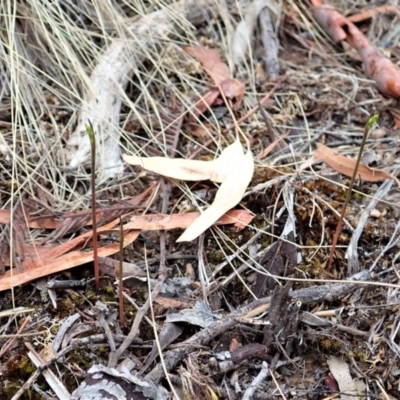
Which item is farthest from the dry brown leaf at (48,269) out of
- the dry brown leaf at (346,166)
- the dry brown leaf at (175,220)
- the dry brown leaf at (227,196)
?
the dry brown leaf at (346,166)

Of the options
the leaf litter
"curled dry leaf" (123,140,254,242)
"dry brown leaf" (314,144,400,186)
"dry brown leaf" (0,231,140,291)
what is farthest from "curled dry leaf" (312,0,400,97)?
"dry brown leaf" (0,231,140,291)

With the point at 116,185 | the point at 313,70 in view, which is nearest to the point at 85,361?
the point at 116,185

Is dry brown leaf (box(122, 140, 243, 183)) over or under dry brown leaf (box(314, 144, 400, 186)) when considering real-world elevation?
over

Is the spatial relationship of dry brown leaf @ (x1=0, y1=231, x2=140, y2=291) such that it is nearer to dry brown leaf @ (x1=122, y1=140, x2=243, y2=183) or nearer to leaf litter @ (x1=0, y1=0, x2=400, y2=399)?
leaf litter @ (x1=0, y1=0, x2=400, y2=399)

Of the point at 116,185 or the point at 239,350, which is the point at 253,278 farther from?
the point at 116,185

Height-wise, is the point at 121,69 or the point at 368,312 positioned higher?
the point at 121,69

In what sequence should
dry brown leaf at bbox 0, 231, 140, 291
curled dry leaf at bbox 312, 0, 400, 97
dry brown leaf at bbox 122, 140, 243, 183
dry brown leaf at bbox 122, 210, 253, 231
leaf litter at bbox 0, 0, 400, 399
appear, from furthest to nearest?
curled dry leaf at bbox 312, 0, 400, 97 → dry brown leaf at bbox 122, 140, 243, 183 → dry brown leaf at bbox 122, 210, 253, 231 → dry brown leaf at bbox 0, 231, 140, 291 → leaf litter at bbox 0, 0, 400, 399

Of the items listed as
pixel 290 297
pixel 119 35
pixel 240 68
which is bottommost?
pixel 290 297
